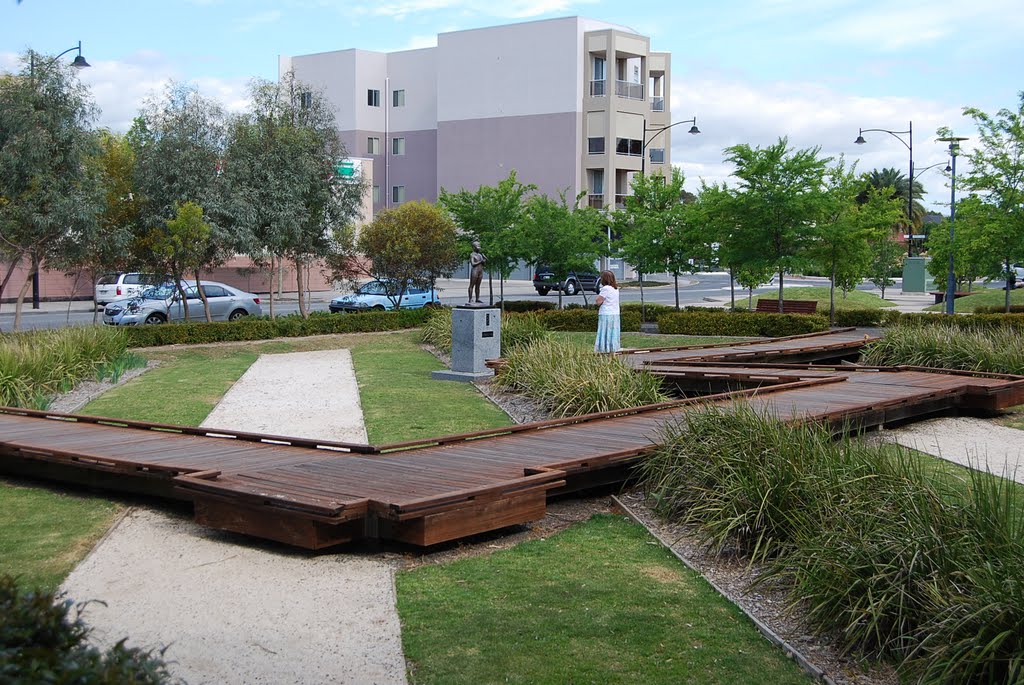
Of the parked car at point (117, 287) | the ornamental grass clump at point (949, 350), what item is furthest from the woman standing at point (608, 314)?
the parked car at point (117, 287)

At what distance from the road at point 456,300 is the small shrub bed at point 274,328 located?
1871 mm

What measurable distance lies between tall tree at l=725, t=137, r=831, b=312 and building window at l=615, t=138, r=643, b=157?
1291 inches

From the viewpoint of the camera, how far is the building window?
194 ft

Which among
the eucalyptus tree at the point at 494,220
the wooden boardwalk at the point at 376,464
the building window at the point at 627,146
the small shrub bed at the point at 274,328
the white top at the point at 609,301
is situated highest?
the building window at the point at 627,146

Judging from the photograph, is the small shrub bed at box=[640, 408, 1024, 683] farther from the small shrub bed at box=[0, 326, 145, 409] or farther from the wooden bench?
the wooden bench

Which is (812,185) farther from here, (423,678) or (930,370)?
(423,678)

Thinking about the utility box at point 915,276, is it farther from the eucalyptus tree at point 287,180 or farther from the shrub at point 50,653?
the shrub at point 50,653

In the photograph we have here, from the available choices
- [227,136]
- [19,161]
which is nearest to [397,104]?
[227,136]

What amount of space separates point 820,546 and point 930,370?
37.0 feet

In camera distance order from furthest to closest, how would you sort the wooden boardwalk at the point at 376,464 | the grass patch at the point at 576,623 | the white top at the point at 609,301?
the white top at the point at 609,301, the wooden boardwalk at the point at 376,464, the grass patch at the point at 576,623

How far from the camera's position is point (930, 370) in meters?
16.4

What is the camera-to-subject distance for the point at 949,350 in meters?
17.6

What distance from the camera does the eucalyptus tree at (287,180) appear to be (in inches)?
1000

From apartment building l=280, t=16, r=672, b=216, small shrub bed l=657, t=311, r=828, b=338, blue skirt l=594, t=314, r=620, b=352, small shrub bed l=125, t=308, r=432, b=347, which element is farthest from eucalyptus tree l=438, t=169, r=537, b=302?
apartment building l=280, t=16, r=672, b=216
